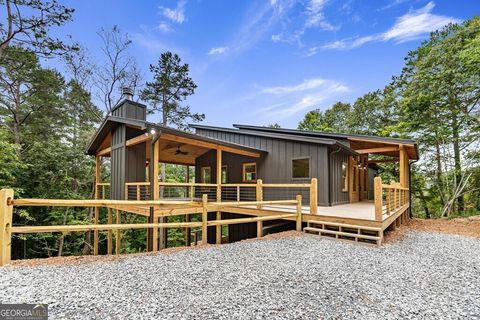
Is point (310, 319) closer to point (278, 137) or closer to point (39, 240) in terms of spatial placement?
point (278, 137)

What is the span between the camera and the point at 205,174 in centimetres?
1289

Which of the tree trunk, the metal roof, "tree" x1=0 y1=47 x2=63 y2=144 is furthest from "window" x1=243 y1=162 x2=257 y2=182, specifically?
"tree" x1=0 y1=47 x2=63 y2=144

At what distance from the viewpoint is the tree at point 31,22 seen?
10.7 m

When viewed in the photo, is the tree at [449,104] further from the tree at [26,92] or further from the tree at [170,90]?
the tree at [26,92]

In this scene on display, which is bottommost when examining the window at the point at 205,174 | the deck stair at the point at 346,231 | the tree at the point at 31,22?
the deck stair at the point at 346,231

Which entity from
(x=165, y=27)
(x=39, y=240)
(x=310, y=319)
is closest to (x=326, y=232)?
(x=310, y=319)

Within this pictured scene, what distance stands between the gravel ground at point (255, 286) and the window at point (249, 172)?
6.63 m

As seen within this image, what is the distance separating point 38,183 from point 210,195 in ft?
29.0

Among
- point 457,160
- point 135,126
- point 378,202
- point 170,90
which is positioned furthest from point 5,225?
point 457,160

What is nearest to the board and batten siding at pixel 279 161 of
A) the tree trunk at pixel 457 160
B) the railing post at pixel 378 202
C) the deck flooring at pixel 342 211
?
the deck flooring at pixel 342 211

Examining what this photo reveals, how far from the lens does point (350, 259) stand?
4.26 m

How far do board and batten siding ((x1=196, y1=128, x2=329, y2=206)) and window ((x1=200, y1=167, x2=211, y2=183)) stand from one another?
50 centimetres

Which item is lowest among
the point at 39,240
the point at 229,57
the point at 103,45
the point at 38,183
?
the point at 39,240

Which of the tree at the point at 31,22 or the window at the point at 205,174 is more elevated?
the tree at the point at 31,22
